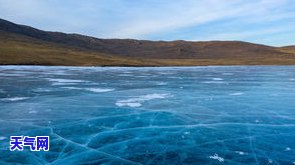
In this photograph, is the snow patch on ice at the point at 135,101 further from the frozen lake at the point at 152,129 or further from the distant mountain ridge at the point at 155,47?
the distant mountain ridge at the point at 155,47

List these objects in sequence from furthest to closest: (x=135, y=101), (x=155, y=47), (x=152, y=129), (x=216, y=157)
→ 1. (x=155, y=47)
2. (x=135, y=101)
3. (x=152, y=129)
4. (x=216, y=157)

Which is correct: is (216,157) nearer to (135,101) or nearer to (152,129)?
(152,129)

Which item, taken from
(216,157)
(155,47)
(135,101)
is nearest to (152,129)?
(216,157)

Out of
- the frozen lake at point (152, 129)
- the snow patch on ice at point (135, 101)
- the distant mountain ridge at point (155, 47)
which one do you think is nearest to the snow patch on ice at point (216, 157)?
the frozen lake at point (152, 129)

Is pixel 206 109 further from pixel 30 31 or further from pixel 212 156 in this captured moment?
pixel 30 31

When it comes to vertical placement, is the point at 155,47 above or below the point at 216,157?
above

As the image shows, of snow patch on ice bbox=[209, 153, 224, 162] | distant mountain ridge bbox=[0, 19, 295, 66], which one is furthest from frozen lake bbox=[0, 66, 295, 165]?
distant mountain ridge bbox=[0, 19, 295, 66]

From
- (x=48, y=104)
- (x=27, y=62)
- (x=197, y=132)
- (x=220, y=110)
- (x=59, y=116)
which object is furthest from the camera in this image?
(x=27, y=62)

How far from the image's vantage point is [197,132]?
1013 centimetres

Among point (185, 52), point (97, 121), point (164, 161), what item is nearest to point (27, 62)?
point (97, 121)

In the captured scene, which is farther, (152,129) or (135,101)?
(135,101)

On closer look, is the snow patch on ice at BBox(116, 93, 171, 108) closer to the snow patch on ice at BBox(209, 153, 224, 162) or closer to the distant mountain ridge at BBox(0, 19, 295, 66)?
the snow patch on ice at BBox(209, 153, 224, 162)

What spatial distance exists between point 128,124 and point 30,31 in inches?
5750

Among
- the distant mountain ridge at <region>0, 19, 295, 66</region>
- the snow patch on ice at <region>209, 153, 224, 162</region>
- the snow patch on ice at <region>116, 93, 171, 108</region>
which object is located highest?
the distant mountain ridge at <region>0, 19, 295, 66</region>
